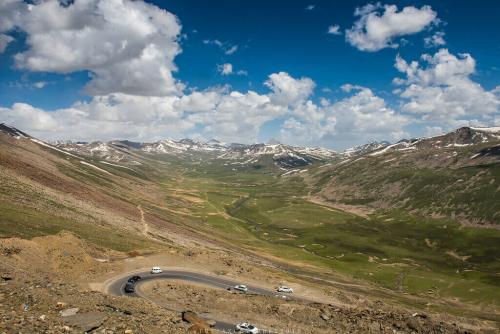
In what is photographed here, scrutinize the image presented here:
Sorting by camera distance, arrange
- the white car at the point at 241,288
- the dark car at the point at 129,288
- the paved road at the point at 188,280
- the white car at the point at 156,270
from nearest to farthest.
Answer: the dark car at the point at 129,288, the paved road at the point at 188,280, the white car at the point at 241,288, the white car at the point at 156,270

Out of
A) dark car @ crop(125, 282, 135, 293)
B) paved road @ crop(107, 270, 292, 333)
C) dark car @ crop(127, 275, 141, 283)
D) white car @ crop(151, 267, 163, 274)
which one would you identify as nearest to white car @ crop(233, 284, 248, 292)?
paved road @ crop(107, 270, 292, 333)

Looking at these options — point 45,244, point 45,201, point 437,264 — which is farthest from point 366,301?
point 437,264

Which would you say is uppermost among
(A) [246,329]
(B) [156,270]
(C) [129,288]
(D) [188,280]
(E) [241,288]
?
(E) [241,288]

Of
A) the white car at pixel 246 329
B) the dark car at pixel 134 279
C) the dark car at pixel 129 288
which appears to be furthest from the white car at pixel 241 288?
the white car at pixel 246 329

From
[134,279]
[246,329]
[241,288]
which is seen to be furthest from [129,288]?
[246,329]

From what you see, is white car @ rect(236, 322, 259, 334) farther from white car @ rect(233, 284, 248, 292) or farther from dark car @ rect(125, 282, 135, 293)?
dark car @ rect(125, 282, 135, 293)

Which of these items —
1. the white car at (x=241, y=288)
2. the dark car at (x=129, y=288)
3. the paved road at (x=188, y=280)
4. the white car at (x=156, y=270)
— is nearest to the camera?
the dark car at (x=129, y=288)

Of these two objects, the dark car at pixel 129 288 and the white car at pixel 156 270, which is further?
the white car at pixel 156 270

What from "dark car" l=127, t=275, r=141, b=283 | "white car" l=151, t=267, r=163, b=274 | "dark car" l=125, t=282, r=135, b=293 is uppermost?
"white car" l=151, t=267, r=163, b=274

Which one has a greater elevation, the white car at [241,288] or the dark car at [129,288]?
the white car at [241,288]

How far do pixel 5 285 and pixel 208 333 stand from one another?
21.3 metres

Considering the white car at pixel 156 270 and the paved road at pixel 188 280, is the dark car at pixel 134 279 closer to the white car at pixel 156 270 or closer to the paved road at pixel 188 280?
the paved road at pixel 188 280

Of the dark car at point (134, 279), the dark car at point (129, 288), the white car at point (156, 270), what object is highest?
the white car at point (156, 270)

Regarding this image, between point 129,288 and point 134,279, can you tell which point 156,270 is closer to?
point 134,279
